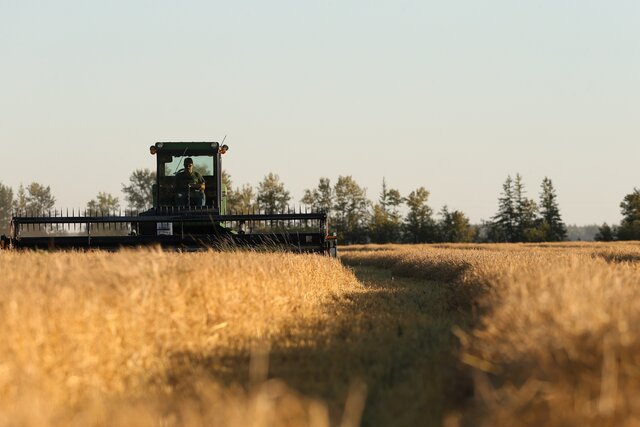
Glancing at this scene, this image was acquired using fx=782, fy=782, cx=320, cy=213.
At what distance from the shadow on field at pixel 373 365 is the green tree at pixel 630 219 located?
233ft

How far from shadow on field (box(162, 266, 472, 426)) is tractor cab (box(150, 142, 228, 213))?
966cm

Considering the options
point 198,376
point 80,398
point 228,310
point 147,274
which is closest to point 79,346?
point 80,398

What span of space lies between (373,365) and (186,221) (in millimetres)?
11378

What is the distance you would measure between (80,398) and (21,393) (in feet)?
1.88

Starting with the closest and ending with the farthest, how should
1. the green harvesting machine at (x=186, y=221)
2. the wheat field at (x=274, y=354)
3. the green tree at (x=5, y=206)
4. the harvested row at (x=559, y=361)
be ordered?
the harvested row at (x=559, y=361) → the wheat field at (x=274, y=354) → the green harvesting machine at (x=186, y=221) → the green tree at (x=5, y=206)

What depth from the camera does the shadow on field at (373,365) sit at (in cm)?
593

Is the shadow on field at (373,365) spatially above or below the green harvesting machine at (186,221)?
below

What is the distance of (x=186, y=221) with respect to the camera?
59.2 ft

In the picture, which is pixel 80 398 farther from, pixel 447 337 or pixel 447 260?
pixel 447 260

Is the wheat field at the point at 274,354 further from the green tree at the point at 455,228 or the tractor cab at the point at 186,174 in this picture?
the green tree at the point at 455,228

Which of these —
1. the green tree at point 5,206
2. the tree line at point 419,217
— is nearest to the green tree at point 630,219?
the tree line at point 419,217

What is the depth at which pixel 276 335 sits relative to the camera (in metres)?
8.87

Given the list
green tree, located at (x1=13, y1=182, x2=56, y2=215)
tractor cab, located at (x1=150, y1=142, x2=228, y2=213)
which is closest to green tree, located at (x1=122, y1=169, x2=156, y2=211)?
green tree, located at (x1=13, y1=182, x2=56, y2=215)

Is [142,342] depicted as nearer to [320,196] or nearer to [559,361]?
[559,361]
